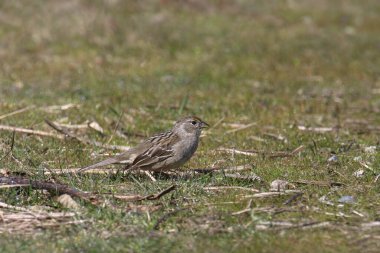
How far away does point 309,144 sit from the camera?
34.2 ft

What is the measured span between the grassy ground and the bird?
0.18m

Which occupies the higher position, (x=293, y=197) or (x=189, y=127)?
(x=189, y=127)

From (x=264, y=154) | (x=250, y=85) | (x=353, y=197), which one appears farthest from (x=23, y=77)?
(x=353, y=197)

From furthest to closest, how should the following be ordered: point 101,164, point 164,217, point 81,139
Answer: point 81,139 → point 101,164 → point 164,217

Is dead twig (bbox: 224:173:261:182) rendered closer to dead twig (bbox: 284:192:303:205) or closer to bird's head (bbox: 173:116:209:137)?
dead twig (bbox: 284:192:303:205)

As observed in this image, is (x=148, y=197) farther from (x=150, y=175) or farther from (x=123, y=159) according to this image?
(x=123, y=159)

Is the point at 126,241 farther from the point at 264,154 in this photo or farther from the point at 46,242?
the point at 264,154

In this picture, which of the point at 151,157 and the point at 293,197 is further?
the point at 151,157

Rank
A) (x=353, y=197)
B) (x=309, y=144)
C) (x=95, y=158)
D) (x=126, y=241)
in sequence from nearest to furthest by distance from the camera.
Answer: (x=126, y=241), (x=353, y=197), (x=95, y=158), (x=309, y=144)

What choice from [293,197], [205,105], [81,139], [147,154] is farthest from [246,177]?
[205,105]

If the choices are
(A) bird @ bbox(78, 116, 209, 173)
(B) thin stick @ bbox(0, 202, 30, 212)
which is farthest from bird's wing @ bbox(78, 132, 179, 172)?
(B) thin stick @ bbox(0, 202, 30, 212)

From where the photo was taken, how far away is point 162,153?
29.3 ft

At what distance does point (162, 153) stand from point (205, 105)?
3945 mm

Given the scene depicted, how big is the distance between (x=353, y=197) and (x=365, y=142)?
10.2 feet
